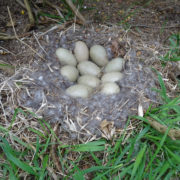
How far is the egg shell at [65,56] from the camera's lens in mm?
2053

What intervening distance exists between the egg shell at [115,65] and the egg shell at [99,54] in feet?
0.37

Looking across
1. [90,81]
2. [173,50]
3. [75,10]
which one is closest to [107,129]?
[90,81]

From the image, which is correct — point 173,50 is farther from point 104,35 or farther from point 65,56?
point 65,56

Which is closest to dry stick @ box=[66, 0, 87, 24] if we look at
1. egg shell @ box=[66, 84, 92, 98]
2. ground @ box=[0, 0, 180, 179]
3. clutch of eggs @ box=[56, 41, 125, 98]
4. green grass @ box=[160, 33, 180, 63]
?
ground @ box=[0, 0, 180, 179]

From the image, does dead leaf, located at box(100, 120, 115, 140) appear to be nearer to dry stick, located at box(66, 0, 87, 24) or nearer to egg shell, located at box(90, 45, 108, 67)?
egg shell, located at box(90, 45, 108, 67)

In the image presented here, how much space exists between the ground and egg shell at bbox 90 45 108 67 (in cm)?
10

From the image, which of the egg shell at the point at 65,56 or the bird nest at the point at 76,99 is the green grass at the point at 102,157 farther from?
the egg shell at the point at 65,56

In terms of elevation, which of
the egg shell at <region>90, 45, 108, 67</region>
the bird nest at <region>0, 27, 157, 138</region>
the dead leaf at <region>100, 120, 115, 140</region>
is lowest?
the dead leaf at <region>100, 120, 115, 140</region>

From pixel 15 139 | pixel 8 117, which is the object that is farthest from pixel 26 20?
pixel 15 139

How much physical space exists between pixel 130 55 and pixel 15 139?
1324 mm

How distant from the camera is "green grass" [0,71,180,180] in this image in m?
1.39

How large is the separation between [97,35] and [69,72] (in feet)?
1.93

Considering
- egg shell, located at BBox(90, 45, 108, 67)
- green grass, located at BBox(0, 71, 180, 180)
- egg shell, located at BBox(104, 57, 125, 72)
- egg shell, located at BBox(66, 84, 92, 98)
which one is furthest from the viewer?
egg shell, located at BBox(90, 45, 108, 67)

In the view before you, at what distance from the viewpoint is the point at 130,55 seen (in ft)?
6.74
